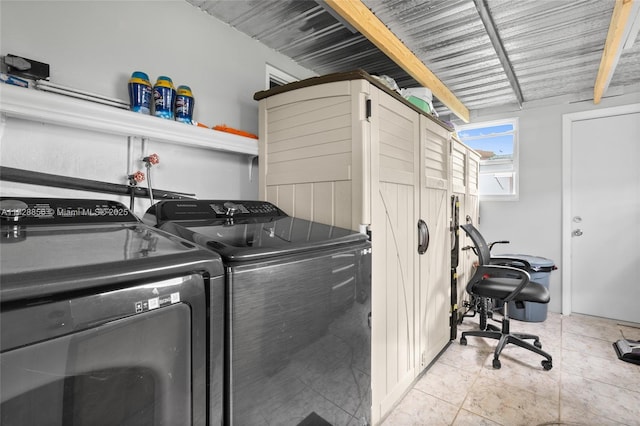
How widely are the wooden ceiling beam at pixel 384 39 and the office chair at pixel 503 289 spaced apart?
1.47m

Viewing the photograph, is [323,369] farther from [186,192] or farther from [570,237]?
[570,237]

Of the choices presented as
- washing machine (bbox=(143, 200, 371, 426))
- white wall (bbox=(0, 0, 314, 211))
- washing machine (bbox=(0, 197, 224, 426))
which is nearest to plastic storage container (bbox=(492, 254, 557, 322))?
washing machine (bbox=(143, 200, 371, 426))

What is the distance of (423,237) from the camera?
2.27 m

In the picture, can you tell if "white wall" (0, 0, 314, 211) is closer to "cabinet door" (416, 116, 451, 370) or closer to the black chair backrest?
"cabinet door" (416, 116, 451, 370)

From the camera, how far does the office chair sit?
2.51 metres

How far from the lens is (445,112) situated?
4340 mm

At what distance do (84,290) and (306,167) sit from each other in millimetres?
1303

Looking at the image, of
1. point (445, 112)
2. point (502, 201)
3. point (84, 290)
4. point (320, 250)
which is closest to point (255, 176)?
point (320, 250)

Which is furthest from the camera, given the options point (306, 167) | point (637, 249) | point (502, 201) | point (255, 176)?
point (502, 201)

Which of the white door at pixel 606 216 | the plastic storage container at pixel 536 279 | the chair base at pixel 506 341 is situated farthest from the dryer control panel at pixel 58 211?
the white door at pixel 606 216

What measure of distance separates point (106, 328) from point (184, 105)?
4.48ft

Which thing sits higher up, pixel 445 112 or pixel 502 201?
pixel 445 112

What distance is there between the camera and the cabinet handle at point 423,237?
2.24 meters

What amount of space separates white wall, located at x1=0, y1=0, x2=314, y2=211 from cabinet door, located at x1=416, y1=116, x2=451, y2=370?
4.36 feet
